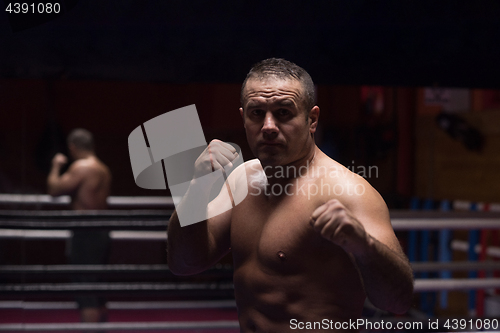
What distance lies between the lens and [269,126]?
112cm

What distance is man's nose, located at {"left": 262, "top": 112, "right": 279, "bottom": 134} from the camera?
1.12 metres

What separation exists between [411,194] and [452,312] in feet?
4.26

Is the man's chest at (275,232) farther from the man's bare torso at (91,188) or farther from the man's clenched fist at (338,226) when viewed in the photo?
the man's bare torso at (91,188)

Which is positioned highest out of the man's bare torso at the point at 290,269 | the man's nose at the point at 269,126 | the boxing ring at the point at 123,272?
the man's nose at the point at 269,126

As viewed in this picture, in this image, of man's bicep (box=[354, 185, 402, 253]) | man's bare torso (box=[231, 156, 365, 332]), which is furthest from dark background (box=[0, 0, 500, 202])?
man's bicep (box=[354, 185, 402, 253])

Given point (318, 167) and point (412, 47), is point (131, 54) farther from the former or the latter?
point (412, 47)

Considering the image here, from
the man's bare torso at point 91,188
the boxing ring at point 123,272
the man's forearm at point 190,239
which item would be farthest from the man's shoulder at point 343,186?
the man's bare torso at point 91,188

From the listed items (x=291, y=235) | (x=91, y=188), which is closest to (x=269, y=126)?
(x=291, y=235)

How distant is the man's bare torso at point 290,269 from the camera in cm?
118

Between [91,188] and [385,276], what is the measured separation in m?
3.16

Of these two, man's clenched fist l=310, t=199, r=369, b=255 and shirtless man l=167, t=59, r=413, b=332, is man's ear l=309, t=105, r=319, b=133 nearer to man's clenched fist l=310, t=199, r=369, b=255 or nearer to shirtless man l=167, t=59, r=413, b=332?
shirtless man l=167, t=59, r=413, b=332

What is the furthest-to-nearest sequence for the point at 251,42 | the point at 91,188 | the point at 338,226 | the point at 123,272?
the point at 91,188
the point at 123,272
the point at 251,42
the point at 338,226

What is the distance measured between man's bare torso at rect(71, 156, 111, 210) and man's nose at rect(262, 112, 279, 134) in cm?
294

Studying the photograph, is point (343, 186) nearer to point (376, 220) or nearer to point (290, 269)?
point (376, 220)
